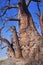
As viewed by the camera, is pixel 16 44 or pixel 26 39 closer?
pixel 16 44

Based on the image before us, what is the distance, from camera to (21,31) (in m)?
11.2

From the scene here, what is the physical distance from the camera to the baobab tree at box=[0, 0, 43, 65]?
9.52 m

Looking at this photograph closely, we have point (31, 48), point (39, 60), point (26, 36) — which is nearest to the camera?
point (39, 60)

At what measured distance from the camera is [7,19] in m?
10.9

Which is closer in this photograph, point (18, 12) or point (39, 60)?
point (39, 60)

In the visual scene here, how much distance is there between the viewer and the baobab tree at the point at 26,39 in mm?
9523

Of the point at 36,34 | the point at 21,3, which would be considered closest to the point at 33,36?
the point at 36,34

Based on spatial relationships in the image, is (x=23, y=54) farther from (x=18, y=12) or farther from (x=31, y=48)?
(x=18, y=12)

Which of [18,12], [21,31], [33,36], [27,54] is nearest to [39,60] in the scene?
[27,54]

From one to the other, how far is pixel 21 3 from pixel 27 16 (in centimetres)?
90

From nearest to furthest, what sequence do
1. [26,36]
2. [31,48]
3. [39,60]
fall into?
[39,60], [31,48], [26,36]

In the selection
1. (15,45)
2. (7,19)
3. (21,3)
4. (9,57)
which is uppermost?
(21,3)

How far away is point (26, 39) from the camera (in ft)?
34.9

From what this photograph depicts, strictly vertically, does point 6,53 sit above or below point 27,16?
below
